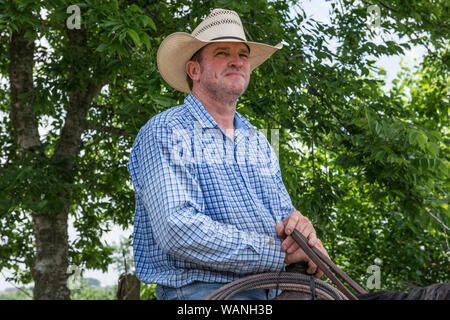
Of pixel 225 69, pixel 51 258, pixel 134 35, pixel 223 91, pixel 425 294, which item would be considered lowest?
pixel 425 294

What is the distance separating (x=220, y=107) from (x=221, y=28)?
14.7 inches

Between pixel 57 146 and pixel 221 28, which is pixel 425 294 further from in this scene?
pixel 57 146

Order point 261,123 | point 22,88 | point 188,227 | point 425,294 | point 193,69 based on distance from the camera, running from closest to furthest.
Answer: point 425,294
point 188,227
point 193,69
point 261,123
point 22,88

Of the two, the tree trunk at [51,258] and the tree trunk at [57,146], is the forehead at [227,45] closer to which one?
the tree trunk at [57,146]

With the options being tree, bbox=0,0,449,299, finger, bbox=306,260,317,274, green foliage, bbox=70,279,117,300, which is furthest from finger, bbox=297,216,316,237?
green foliage, bbox=70,279,117,300

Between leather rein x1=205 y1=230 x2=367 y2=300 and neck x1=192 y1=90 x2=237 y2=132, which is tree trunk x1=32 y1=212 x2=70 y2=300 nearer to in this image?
neck x1=192 y1=90 x2=237 y2=132

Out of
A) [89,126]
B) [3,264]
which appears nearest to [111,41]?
[89,126]

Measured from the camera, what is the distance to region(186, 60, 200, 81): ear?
245 centimetres

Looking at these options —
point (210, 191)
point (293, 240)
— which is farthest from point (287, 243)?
point (210, 191)

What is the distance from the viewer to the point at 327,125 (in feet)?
16.9

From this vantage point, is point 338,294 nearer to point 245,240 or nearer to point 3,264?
point 245,240

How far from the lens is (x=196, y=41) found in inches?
96.7
